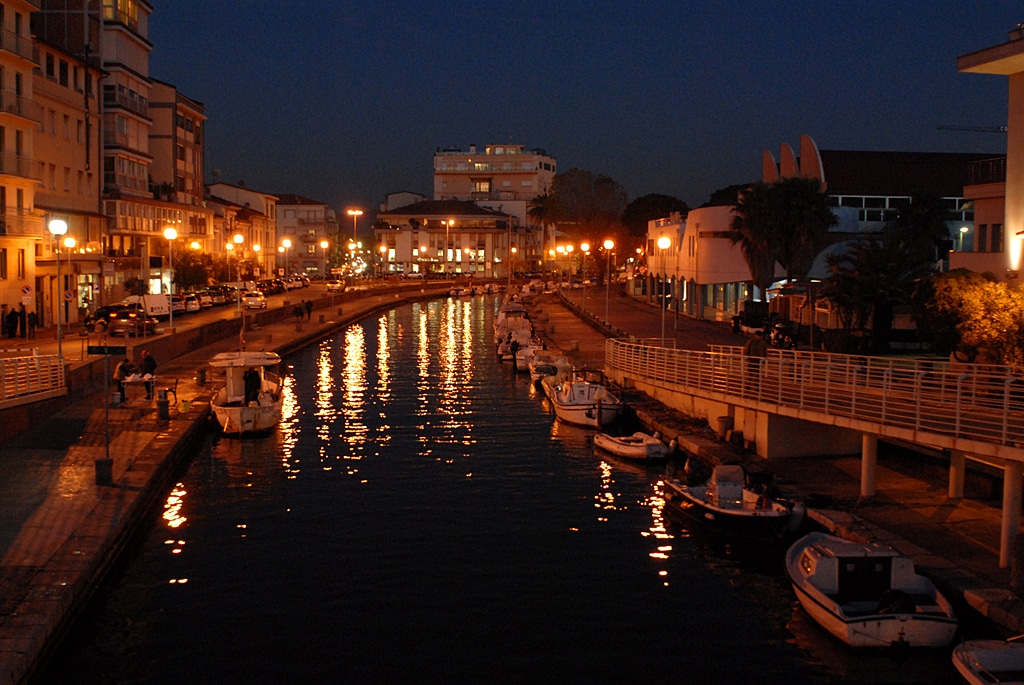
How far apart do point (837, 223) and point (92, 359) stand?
4439 centimetres

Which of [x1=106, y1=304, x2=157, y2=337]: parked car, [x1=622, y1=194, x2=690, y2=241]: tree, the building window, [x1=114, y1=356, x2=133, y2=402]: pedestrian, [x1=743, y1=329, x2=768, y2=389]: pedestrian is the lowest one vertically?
[x1=114, y1=356, x2=133, y2=402]: pedestrian

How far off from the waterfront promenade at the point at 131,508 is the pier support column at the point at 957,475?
0.94 ft

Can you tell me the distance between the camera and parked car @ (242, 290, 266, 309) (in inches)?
3418

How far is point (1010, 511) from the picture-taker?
19.9 m

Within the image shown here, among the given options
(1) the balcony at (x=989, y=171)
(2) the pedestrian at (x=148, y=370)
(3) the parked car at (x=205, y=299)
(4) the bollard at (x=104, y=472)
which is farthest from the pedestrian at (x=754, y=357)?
(3) the parked car at (x=205, y=299)

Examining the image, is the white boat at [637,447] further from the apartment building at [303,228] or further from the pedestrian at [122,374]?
the apartment building at [303,228]

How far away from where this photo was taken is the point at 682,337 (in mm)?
59000

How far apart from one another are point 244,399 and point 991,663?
88.9 ft

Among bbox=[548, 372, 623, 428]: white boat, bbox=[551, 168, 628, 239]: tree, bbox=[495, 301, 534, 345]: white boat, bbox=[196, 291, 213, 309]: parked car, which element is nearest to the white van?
bbox=[196, 291, 213, 309]: parked car

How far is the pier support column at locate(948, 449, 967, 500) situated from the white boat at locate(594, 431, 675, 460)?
32.2ft

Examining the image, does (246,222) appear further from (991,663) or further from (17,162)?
(991,663)

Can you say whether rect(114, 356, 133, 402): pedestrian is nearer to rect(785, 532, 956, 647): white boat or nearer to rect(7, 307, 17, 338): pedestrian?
rect(7, 307, 17, 338): pedestrian

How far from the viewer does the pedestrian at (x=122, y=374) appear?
38.5 metres

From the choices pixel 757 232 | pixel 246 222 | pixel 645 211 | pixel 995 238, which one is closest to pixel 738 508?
pixel 995 238
